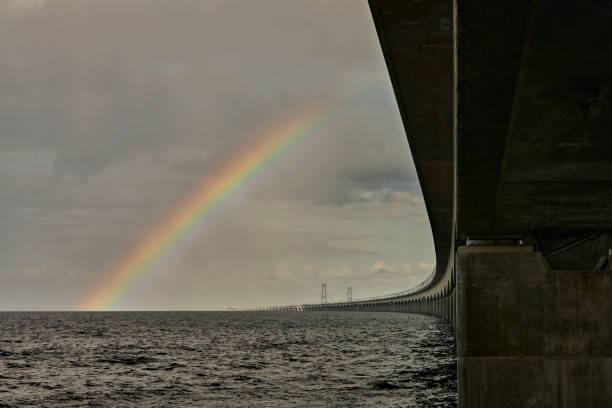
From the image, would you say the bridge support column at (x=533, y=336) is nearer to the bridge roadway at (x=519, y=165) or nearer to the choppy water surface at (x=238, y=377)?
the bridge roadway at (x=519, y=165)

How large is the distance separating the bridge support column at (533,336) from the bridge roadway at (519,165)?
0.02 metres

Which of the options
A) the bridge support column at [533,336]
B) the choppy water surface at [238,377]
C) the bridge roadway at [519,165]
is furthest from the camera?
the choppy water surface at [238,377]

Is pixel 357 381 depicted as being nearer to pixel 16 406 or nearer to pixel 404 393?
pixel 404 393

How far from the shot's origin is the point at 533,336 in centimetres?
1292

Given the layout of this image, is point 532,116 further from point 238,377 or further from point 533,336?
point 238,377

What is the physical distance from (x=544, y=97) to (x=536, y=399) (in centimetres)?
554

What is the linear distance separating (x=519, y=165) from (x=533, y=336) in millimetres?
3063

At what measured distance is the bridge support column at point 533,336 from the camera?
12711mm

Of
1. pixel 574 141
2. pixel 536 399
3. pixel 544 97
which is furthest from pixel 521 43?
pixel 536 399

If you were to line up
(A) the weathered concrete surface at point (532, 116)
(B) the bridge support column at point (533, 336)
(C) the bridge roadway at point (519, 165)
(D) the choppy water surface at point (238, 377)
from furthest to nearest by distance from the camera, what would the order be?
(D) the choppy water surface at point (238, 377), (B) the bridge support column at point (533, 336), (C) the bridge roadway at point (519, 165), (A) the weathered concrete surface at point (532, 116)

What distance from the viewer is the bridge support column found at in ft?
41.7

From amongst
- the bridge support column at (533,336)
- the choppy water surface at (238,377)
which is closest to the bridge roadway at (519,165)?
the bridge support column at (533,336)

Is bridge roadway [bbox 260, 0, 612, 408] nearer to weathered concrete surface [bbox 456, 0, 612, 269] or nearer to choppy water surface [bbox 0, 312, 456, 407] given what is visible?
weathered concrete surface [bbox 456, 0, 612, 269]

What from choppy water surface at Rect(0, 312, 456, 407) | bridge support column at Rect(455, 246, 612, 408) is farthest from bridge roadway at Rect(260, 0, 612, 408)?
choppy water surface at Rect(0, 312, 456, 407)
